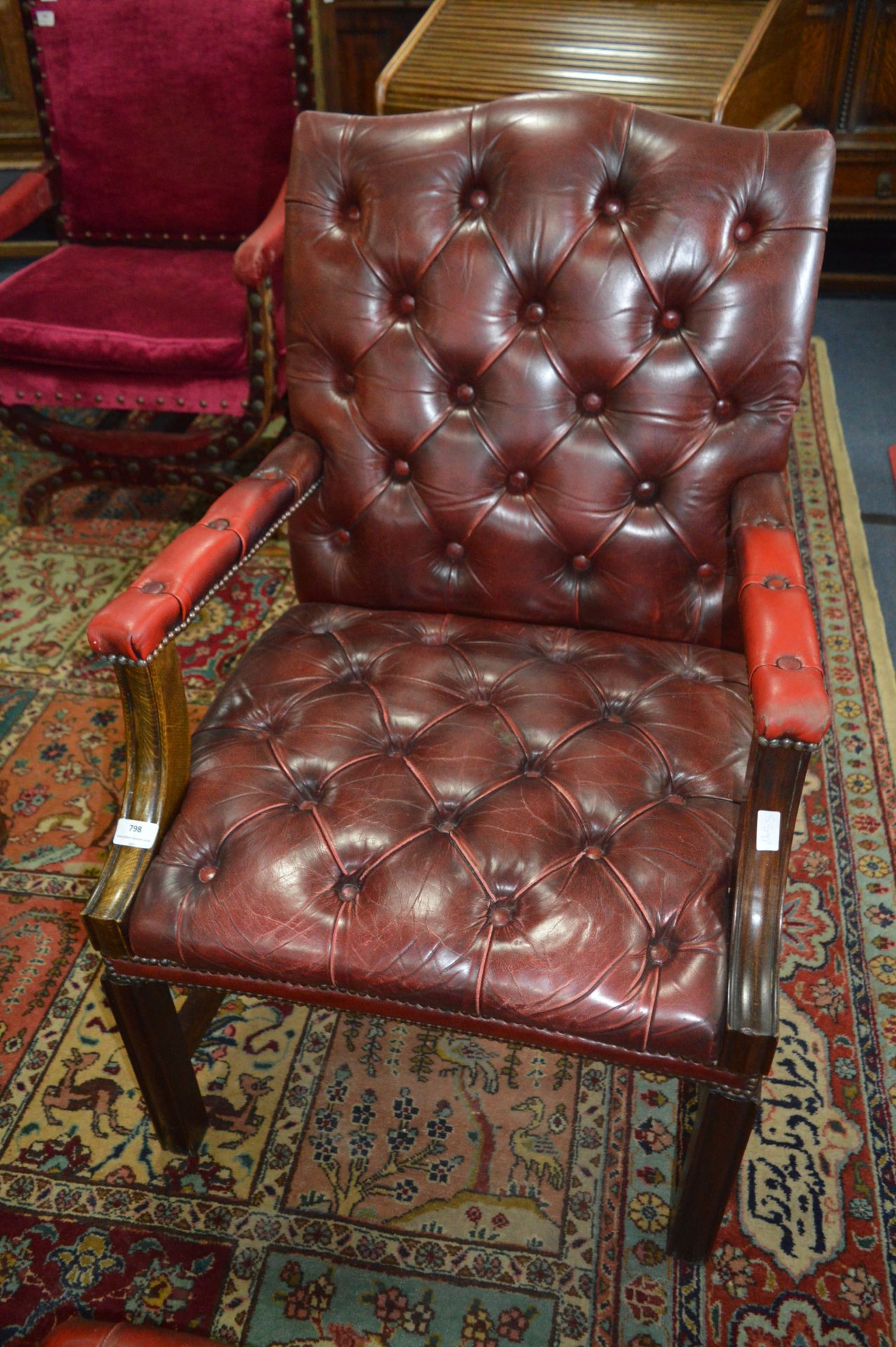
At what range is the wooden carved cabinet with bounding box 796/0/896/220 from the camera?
338cm

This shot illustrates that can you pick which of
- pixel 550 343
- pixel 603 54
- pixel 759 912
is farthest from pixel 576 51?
pixel 759 912

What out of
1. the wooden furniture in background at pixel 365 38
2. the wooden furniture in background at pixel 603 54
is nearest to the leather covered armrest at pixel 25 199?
the wooden furniture in background at pixel 603 54

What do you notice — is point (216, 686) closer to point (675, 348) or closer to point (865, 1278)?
point (675, 348)

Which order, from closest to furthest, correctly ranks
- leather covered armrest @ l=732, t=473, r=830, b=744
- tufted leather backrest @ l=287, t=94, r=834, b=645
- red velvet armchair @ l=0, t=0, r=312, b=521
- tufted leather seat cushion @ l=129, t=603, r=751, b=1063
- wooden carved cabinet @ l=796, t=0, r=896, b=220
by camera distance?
1. leather covered armrest @ l=732, t=473, r=830, b=744
2. tufted leather seat cushion @ l=129, t=603, r=751, b=1063
3. tufted leather backrest @ l=287, t=94, r=834, b=645
4. red velvet armchair @ l=0, t=0, r=312, b=521
5. wooden carved cabinet @ l=796, t=0, r=896, b=220

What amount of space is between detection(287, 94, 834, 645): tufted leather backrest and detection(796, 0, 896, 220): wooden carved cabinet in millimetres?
2469

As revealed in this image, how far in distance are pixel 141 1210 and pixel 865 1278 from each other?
92cm

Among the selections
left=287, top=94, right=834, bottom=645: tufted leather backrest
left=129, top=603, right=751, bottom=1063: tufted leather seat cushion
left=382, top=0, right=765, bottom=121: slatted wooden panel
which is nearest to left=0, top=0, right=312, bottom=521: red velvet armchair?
left=382, top=0, right=765, bottom=121: slatted wooden panel

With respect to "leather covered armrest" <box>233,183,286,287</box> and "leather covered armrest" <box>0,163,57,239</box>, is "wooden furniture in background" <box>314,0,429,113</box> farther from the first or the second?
"leather covered armrest" <box>233,183,286,287</box>

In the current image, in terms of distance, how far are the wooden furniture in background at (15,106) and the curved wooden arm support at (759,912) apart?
3973 mm

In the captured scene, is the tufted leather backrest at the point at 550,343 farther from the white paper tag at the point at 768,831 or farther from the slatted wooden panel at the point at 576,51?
the slatted wooden panel at the point at 576,51

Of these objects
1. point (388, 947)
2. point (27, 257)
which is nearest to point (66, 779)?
point (388, 947)

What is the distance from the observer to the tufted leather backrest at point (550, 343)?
4.60 feet

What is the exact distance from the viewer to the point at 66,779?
82.7 inches

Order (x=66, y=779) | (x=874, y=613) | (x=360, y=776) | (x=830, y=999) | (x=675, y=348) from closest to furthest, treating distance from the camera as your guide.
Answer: (x=360, y=776) → (x=675, y=348) → (x=830, y=999) → (x=66, y=779) → (x=874, y=613)
